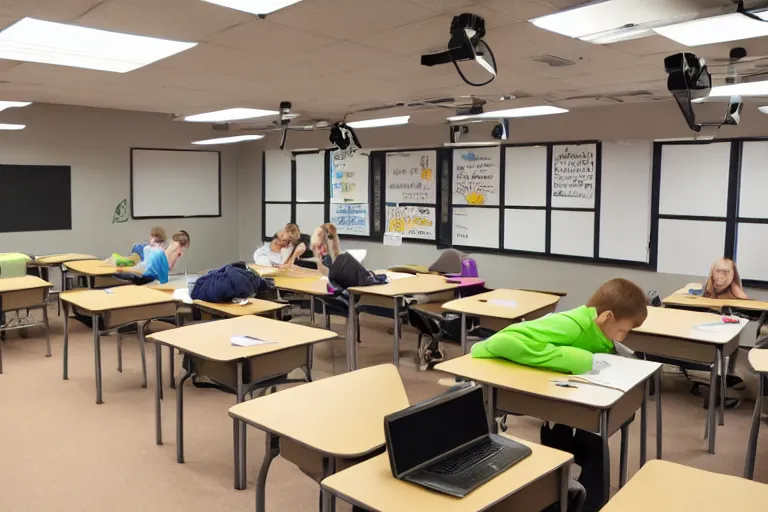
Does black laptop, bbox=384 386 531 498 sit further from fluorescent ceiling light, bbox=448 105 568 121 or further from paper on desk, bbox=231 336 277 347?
fluorescent ceiling light, bbox=448 105 568 121

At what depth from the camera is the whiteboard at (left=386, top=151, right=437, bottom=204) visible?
8312 millimetres

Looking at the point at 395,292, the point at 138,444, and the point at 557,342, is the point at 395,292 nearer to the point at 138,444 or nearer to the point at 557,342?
the point at 138,444

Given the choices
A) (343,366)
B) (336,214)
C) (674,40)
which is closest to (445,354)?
(343,366)

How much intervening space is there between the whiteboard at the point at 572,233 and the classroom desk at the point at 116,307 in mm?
4442

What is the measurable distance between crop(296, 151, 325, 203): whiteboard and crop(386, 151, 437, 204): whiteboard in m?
1.35

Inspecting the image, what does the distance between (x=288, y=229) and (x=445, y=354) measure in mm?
2399

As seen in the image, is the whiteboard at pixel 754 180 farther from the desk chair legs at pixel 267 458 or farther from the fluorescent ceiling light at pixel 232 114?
the desk chair legs at pixel 267 458

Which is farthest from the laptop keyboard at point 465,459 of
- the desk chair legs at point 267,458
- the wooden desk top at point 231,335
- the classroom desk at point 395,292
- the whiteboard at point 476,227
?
the whiteboard at point 476,227

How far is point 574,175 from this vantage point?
7035 millimetres

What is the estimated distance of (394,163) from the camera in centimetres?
867

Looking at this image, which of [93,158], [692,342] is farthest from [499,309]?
[93,158]

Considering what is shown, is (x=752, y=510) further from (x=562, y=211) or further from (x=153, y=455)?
(x=562, y=211)

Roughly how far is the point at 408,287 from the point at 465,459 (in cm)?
348

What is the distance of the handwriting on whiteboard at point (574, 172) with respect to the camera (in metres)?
6.91
